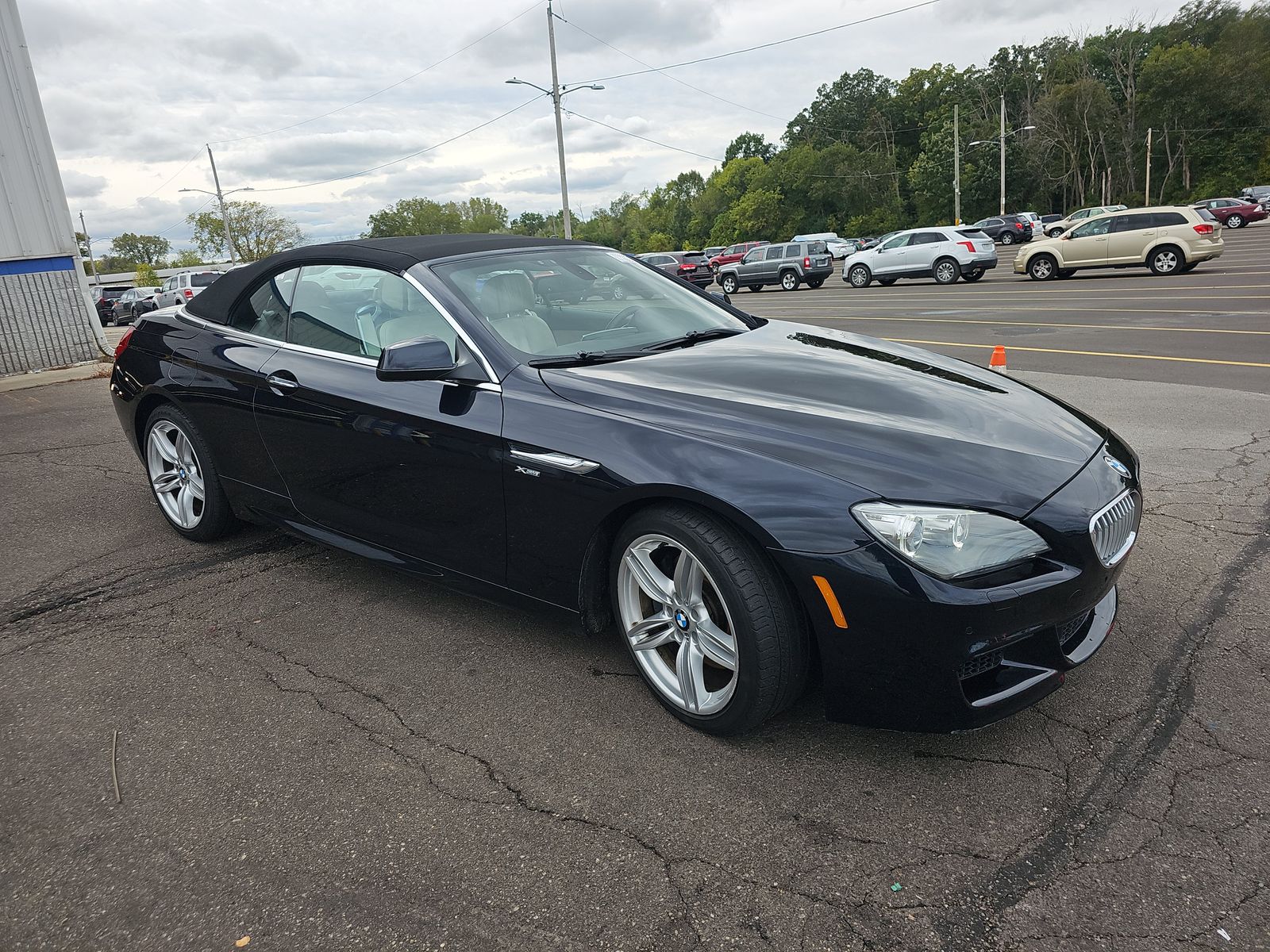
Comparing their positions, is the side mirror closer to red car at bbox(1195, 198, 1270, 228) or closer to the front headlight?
the front headlight

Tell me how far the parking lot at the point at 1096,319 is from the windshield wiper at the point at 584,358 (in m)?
6.70

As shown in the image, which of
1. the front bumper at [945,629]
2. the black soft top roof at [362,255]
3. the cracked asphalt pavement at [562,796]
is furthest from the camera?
the black soft top roof at [362,255]

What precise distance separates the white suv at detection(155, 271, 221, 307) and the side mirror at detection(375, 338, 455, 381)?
27.6 m

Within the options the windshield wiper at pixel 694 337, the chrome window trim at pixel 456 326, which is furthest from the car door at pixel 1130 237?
the chrome window trim at pixel 456 326

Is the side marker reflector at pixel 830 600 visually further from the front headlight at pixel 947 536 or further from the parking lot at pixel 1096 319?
the parking lot at pixel 1096 319

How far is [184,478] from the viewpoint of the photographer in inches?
177

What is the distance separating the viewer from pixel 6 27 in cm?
1105

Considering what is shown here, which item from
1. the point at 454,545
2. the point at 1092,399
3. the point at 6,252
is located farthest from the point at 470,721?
the point at 6,252

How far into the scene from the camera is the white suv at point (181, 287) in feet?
93.7

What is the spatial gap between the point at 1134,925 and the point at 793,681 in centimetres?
95

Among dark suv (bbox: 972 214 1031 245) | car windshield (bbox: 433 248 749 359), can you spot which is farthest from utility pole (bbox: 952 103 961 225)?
→ car windshield (bbox: 433 248 749 359)

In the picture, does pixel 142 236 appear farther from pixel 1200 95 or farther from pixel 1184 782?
pixel 1184 782

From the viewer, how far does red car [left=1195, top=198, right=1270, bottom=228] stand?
46.5m

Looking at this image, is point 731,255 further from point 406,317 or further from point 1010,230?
point 406,317
